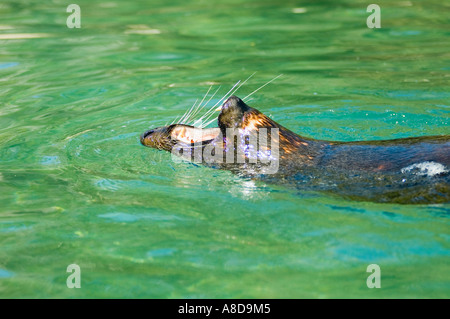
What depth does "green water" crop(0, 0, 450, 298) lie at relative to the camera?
420 centimetres

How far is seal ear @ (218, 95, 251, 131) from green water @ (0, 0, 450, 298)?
1.34 feet

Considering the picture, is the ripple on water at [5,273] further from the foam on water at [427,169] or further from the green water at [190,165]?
the foam on water at [427,169]

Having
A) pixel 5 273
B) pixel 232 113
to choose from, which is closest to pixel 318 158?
pixel 232 113

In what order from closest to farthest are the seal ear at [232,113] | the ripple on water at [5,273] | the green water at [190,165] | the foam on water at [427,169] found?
the green water at [190,165], the ripple on water at [5,273], the foam on water at [427,169], the seal ear at [232,113]

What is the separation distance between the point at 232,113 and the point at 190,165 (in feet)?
2.28

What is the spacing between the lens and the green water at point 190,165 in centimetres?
420

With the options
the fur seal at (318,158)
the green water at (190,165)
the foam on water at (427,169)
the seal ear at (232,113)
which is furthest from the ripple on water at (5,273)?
the foam on water at (427,169)

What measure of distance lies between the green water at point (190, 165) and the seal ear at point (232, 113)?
41 centimetres

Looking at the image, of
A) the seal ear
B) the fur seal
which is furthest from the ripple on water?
the seal ear

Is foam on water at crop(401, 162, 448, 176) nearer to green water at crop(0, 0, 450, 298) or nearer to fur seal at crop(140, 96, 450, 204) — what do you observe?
fur seal at crop(140, 96, 450, 204)

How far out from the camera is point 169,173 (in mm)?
5684

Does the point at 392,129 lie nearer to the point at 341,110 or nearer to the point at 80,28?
the point at 341,110

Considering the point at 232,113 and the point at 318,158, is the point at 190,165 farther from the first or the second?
the point at 318,158
